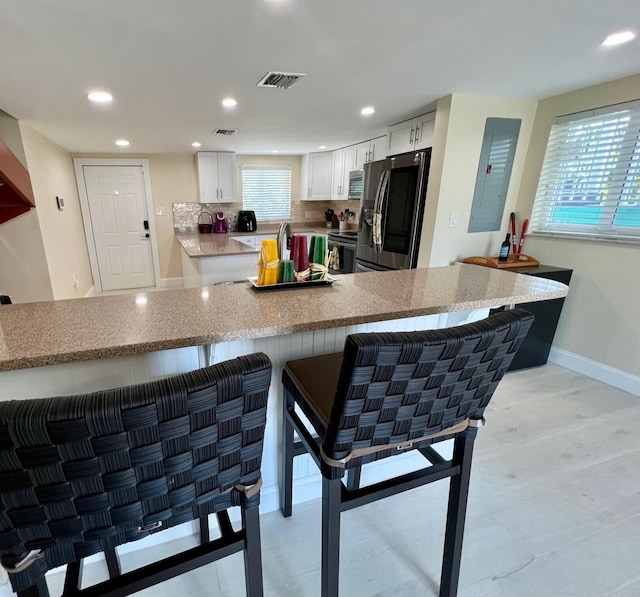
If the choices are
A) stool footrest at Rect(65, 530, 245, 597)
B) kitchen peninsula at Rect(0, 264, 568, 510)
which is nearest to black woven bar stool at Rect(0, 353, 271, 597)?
stool footrest at Rect(65, 530, 245, 597)

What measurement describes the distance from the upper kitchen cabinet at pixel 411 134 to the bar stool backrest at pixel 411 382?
8.23ft

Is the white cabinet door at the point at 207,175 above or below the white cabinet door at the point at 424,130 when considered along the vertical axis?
below

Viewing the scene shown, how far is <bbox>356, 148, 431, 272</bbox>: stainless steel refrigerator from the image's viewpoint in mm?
2855

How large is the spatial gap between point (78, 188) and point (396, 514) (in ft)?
19.2

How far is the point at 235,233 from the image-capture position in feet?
18.3

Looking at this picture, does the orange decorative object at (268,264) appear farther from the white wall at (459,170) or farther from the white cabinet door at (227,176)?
the white cabinet door at (227,176)

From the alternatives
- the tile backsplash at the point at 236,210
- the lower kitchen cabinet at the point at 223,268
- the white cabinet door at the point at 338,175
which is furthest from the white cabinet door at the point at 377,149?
the lower kitchen cabinet at the point at 223,268

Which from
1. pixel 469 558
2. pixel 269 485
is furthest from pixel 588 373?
pixel 269 485

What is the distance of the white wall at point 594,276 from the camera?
239cm

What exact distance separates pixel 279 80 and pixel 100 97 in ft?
4.37

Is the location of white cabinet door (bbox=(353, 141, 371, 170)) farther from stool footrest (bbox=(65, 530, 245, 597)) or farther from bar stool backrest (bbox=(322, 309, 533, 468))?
stool footrest (bbox=(65, 530, 245, 597))

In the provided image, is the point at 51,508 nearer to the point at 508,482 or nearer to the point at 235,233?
the point at 508,482

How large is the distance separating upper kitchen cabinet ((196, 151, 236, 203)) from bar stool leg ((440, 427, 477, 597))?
5.21 meters

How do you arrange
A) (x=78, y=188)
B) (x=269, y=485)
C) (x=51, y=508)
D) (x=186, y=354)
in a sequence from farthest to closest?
(x=78, y=188) < (x=269, y=485) < (x=186, y=354) < (x=51, y=508)
